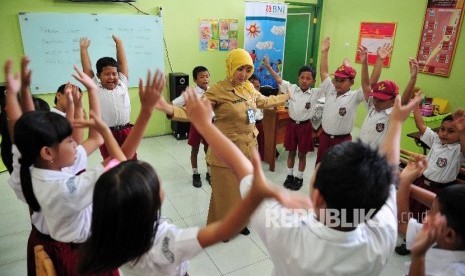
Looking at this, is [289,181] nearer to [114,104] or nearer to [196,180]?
[196,180]

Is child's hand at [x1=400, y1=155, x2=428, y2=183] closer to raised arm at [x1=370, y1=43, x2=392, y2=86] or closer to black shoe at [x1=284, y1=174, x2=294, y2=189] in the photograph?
raised arm at [x1=370, y1=43, x2=392, y2=86]

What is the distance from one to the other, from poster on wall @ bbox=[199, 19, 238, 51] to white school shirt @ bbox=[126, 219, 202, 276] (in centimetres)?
456

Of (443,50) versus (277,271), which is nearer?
(277,271)

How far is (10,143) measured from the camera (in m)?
1.63

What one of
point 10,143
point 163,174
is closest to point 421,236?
point 10,143

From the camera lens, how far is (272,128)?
159 inches

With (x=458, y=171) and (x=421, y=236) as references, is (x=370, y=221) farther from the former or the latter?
(x=458, y=171)

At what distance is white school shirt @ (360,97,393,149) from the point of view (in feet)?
9.07

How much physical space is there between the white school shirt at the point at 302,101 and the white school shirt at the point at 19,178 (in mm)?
2388

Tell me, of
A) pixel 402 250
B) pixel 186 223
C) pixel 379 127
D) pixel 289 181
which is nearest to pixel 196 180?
pixel 186 223

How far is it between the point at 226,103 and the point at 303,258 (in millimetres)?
1571

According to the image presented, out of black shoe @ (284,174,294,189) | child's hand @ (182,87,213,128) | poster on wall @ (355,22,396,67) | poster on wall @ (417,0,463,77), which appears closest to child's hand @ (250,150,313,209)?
child's hand @ (182,87,213,128)

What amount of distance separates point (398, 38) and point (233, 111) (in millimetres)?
3915

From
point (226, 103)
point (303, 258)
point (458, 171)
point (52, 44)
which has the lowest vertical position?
point (458, 171)
